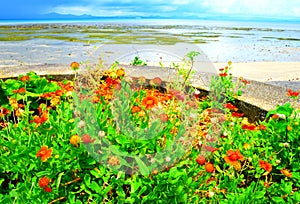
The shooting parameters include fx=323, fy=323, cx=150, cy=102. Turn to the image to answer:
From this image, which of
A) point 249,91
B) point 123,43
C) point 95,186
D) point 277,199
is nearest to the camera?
point 95,186

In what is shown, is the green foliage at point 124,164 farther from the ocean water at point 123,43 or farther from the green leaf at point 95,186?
the ocean water at point 123,43

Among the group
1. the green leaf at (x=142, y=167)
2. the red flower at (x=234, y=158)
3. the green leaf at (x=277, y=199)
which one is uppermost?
the red flower at (x=234, y=158)

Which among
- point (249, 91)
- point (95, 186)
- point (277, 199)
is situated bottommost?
point (277, 199)

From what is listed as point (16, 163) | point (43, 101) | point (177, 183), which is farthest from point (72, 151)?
point (43, 101)

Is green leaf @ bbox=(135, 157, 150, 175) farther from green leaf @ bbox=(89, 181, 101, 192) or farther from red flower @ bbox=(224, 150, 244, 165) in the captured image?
red flower @ bbox=(224, 150, 244, 165)

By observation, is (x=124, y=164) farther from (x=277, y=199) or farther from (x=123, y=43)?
(x=123, y=43)

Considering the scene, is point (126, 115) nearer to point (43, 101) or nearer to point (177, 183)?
point (177, 183)

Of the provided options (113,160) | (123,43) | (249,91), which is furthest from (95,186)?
(123,43)

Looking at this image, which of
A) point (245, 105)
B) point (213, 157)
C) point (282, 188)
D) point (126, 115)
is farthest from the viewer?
point (245, 105)

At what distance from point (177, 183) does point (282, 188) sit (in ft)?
2.33

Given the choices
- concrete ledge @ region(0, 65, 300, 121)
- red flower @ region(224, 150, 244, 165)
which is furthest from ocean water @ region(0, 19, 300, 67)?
red flower @ region(224, 150, 244, 165)

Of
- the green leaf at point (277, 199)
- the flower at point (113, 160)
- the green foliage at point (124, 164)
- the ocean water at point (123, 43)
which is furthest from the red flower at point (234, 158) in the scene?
the ocean water at point (123, 43)

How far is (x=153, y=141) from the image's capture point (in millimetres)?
1865

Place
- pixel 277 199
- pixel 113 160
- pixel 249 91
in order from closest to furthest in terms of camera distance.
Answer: pixel 113 160 < pixel 277 199 < pixel 249 91
